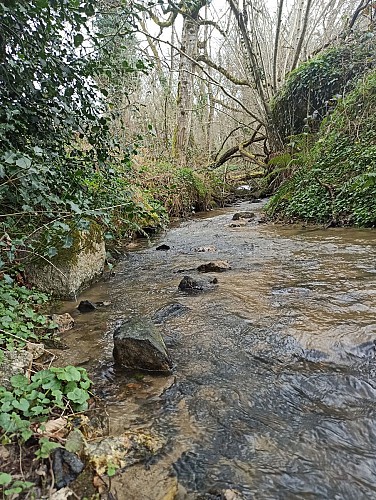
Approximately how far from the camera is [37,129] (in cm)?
262

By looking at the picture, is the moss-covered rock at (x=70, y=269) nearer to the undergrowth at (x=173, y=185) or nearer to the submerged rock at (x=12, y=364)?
the submerged rock at (x=12, y=364)

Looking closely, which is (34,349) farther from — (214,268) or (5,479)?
(214,268)

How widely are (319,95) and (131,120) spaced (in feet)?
16.1

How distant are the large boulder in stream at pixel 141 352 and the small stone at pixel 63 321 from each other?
711mm

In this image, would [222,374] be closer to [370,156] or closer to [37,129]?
[37,129]

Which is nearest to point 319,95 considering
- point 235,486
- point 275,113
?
point 275,113

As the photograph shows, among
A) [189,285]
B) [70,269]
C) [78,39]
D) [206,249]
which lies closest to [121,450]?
[189,285]

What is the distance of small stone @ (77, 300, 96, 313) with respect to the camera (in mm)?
3056

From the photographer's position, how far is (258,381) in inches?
73.5

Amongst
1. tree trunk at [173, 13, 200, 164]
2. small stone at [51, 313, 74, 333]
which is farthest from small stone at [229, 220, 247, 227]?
small stone at [51, 313, 74, 333]

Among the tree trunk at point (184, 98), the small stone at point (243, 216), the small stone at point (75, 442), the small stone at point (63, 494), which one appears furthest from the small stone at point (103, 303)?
the tree trunk at point (184, 98)

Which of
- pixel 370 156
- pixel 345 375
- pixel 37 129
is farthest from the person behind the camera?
pixel 370 156

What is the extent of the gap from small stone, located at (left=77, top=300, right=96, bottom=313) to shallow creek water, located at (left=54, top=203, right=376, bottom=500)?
10cm

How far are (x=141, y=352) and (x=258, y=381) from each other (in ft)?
2.22
